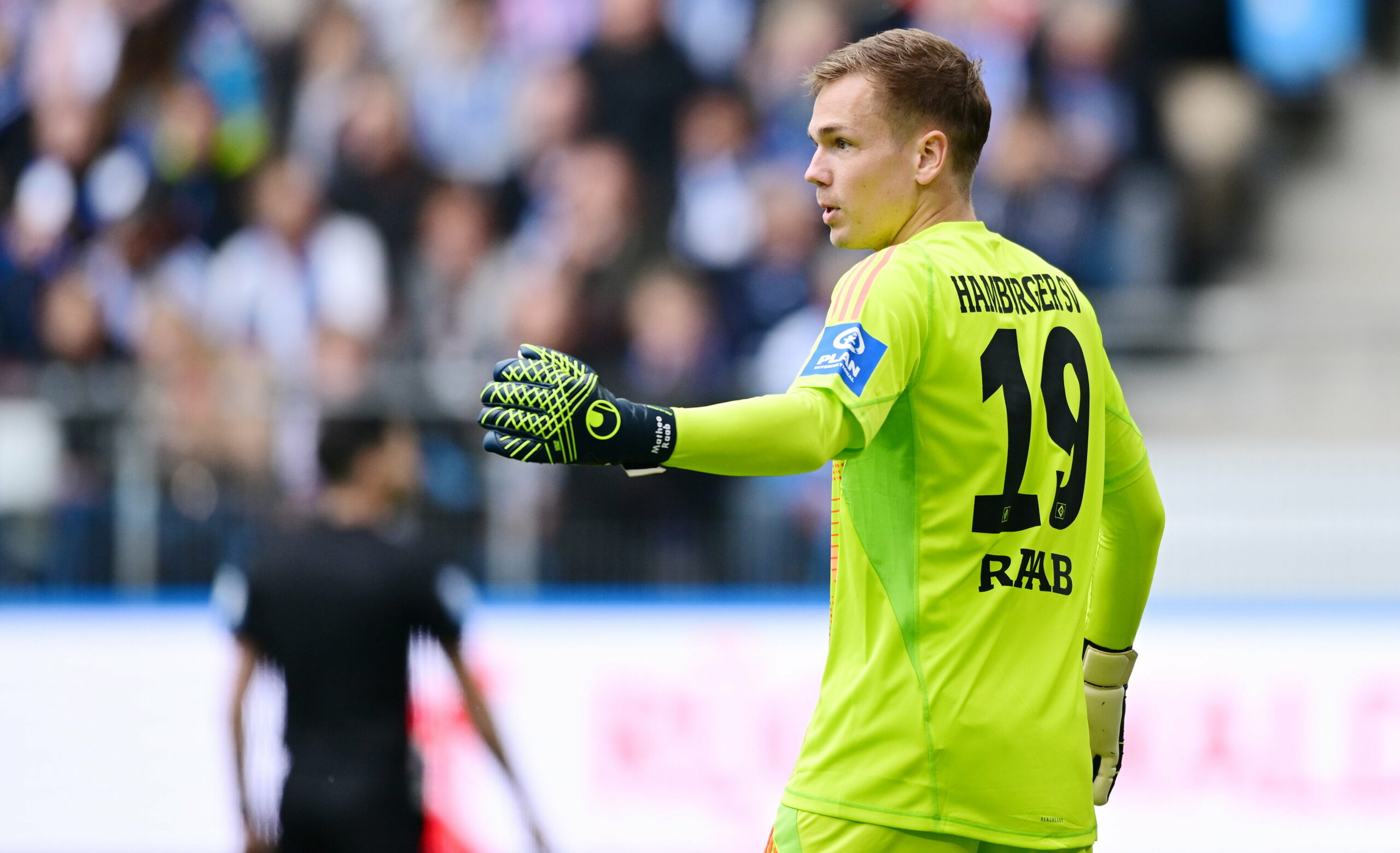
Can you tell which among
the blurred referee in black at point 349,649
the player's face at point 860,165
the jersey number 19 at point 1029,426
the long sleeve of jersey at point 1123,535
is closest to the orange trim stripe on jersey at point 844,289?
the player's face at point 860,165

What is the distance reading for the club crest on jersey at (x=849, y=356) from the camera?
2920 millimetres

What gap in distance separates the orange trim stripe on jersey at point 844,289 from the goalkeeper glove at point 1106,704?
3.54 ft

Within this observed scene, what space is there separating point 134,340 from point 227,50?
89.6 inches

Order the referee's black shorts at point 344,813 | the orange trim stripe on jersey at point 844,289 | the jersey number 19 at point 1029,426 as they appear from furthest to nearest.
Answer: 1. the referee's black shorts at point 344,813
2. the jersey number 19 at point 1029,426
3. the orange trim stripe on jersey at point 844,289

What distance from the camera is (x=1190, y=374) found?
396 inches

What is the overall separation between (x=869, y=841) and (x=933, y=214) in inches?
45.6

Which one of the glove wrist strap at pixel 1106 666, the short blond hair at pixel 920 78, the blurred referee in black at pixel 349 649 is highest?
the short blond hair at pixel 920 78

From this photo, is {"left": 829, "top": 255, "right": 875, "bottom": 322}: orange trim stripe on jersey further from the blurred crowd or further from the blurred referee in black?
the blurred crowd

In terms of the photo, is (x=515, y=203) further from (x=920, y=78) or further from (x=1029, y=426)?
(x=1029, y=426)

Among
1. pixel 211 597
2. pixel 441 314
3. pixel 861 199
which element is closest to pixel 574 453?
pixel 861 199

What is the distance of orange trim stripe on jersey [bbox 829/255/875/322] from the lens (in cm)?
305

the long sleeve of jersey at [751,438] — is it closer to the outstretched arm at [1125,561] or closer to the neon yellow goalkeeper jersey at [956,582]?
the neon yellow goalkeeper jersey at [956,582]

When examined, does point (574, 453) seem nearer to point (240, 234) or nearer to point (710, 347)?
point (710, 347)

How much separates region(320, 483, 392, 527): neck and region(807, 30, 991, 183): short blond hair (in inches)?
113
